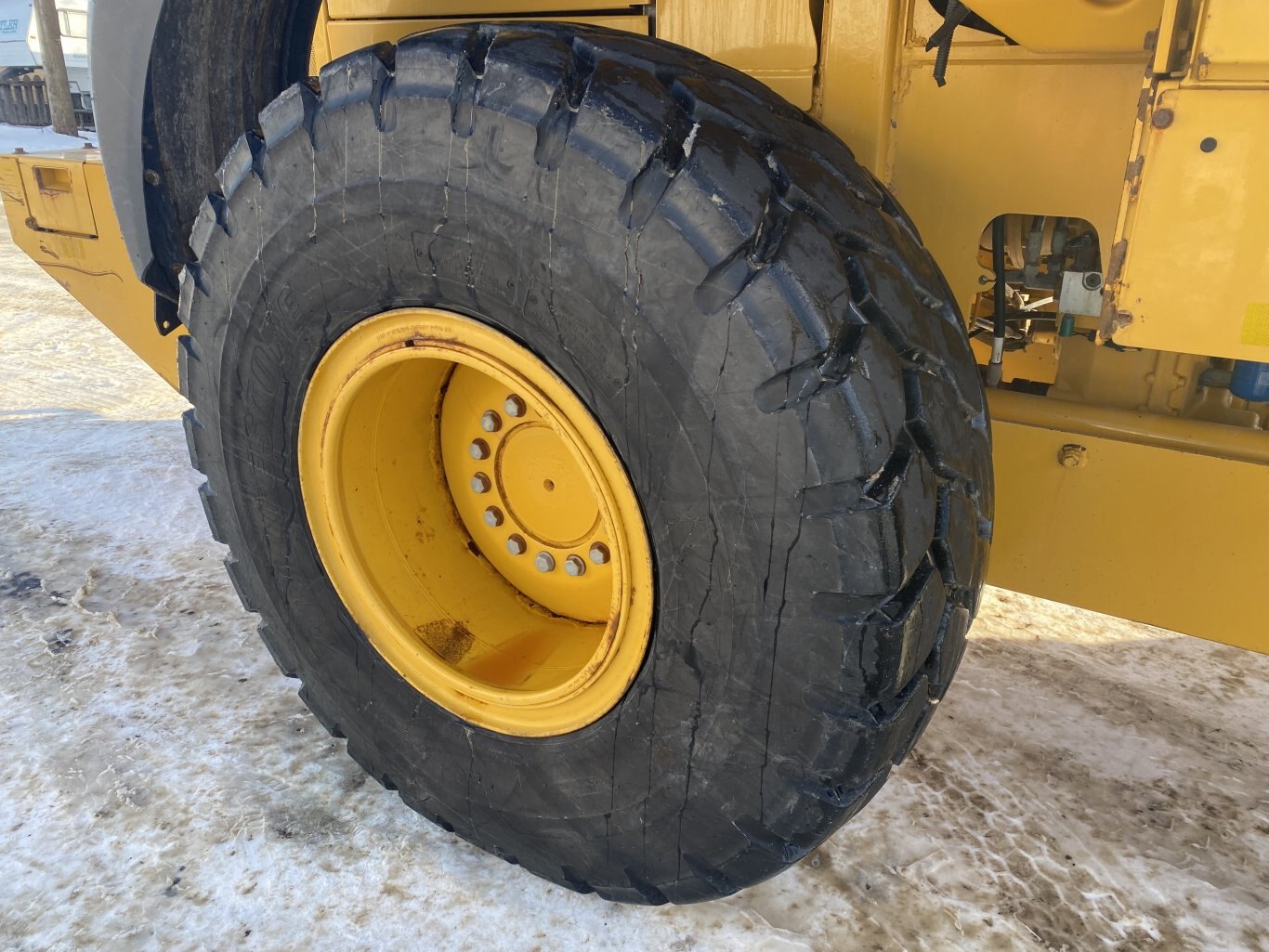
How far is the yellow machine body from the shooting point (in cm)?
119

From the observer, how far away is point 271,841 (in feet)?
6.65

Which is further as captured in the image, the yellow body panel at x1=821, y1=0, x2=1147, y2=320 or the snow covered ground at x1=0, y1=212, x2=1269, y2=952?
the snow covered ground at x1=0, y1=212, x2=1269, y2=952

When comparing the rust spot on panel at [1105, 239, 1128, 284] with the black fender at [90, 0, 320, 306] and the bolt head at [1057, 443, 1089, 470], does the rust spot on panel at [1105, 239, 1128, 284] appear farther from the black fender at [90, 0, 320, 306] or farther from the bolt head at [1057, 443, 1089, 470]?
the black fender at [90, 0, 320, 306]

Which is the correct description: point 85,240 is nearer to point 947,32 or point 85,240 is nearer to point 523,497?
point 523,497

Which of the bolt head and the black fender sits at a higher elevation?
the black fender

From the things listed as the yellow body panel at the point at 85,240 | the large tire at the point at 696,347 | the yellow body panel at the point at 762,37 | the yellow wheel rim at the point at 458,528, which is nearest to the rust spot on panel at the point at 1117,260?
the large tire at the point at 696,347

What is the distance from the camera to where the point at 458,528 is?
79.0 inches

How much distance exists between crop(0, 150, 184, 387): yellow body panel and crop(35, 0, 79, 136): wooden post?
48.9 ft

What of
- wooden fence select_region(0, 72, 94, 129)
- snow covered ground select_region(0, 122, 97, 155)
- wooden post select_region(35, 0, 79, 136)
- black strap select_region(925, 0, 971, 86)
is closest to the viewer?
black strap select_region(925, 0, 971, 86)

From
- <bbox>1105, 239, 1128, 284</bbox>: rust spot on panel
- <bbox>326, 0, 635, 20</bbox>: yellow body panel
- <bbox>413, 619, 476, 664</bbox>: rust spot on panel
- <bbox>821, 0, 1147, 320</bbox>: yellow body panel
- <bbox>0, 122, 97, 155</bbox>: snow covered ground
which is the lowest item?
<bbox>0, 122, 97, 155</bbox>: snow covered ground

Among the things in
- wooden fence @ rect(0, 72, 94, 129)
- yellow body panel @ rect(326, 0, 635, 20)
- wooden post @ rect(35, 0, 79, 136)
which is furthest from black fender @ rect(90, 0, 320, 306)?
wooden fence @ rect(0, 72, 94, 129)

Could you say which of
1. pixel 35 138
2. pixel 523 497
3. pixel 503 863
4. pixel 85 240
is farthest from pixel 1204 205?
pixel 35 138

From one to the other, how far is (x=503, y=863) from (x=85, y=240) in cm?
269

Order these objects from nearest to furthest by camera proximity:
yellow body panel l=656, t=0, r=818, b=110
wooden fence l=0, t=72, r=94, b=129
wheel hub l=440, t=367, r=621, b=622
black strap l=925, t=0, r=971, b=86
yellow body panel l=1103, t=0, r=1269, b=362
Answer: yellow body panel l=1103, t=0, r=1269, b=362
black strap l=925, t=0, r=971, b=86
yellow body panel l=656, t=0, r=818, b=110
wheel hub l=440, t=367, r=621, b=622
wooden fence l=0, t=72, r=94, b=129
